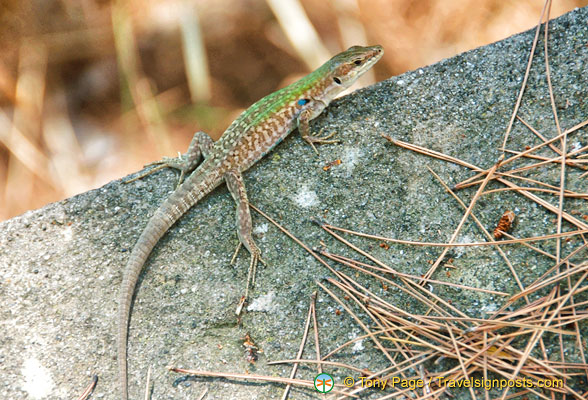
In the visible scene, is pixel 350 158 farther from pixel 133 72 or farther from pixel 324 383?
pixel 133 72

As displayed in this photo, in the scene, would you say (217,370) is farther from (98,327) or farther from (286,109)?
(286,109)

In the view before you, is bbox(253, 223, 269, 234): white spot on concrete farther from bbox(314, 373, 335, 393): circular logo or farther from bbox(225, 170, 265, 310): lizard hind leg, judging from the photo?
bbox(314, 373, 335, 393): circular logo

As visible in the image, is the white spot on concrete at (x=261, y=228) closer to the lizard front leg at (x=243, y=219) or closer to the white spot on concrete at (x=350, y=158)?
the lizard front leg at (x=243, y=219)

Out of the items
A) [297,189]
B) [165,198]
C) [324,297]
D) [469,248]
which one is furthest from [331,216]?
[165,198]

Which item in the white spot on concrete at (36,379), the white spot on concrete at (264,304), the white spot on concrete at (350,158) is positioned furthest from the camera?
the white spot on concrete at (350,158)

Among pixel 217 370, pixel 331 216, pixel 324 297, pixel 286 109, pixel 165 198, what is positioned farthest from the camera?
pixel 286 109

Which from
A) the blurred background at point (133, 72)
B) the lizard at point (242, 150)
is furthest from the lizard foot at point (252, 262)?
the blurred background at point (133, 72)

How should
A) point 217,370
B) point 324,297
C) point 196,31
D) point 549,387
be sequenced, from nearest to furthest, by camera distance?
point 549,387 < point 217,370 < point 324,297 < point 196,31

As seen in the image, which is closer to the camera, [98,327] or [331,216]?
[98,327]
